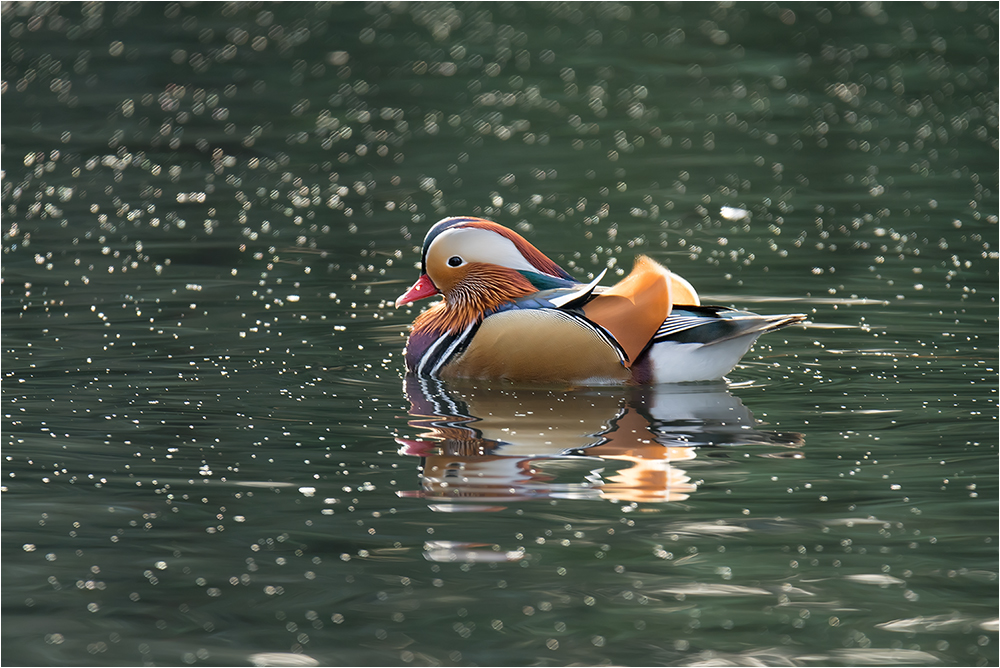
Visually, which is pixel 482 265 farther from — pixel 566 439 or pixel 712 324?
pixel 566 439

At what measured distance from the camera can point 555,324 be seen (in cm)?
784

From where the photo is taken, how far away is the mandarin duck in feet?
25.5

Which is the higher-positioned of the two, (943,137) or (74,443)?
(943,137)

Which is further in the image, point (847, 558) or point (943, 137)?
point (943, 137)

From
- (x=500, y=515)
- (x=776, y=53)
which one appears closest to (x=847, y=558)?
(x=500, y=515)

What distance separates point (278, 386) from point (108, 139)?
30.6ft

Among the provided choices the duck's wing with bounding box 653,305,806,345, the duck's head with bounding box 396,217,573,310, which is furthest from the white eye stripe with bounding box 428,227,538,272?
the duck's wing with bounding box 653,305,806,345

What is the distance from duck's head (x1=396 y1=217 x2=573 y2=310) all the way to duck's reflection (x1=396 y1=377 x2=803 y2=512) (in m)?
0.58

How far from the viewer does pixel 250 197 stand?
13844 millimetres

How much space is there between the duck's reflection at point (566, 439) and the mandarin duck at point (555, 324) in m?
0.12

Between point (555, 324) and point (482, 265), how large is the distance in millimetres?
682

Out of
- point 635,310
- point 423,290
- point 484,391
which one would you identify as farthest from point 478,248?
point 635,310

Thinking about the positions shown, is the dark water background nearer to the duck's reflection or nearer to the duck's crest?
the duck's reflection

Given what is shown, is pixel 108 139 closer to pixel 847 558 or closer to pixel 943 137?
pixel 943 137
